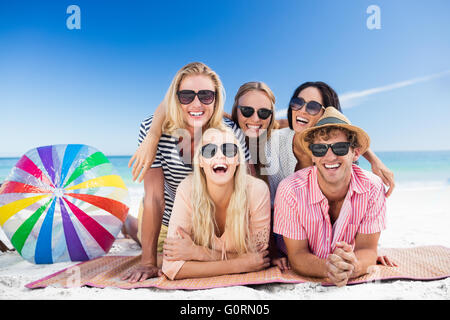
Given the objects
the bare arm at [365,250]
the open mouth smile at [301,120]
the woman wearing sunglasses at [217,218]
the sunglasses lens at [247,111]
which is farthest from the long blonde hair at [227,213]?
the open mouth smile at [301,120]

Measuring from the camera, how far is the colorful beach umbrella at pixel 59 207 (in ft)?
12.2

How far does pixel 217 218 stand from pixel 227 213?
7.1 inches

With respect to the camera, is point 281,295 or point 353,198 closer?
point 281,295

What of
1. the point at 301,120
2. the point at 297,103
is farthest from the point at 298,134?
the point at 297,103

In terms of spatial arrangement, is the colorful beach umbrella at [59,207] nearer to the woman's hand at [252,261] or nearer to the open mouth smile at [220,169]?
the open mouth smile at [220,169]

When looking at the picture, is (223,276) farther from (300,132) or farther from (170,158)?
(300,132)

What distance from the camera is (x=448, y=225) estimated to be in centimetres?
619

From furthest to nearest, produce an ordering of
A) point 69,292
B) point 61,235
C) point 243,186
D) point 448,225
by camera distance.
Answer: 1. point 448,225
2. point 61,235
3. point 243,186
4. point 69,292

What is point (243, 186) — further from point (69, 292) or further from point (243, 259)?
point (69, 292)

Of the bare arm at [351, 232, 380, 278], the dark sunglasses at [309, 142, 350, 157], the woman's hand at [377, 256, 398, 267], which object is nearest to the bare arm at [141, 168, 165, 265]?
the dark sunglasses at [309, 142, 350, 157]

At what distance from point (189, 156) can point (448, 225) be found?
16.3 ft

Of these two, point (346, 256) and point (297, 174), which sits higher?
point (297, 174)

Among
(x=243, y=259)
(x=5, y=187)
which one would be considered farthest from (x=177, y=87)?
(x=5, y=187)

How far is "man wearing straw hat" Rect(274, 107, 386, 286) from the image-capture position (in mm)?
3115
